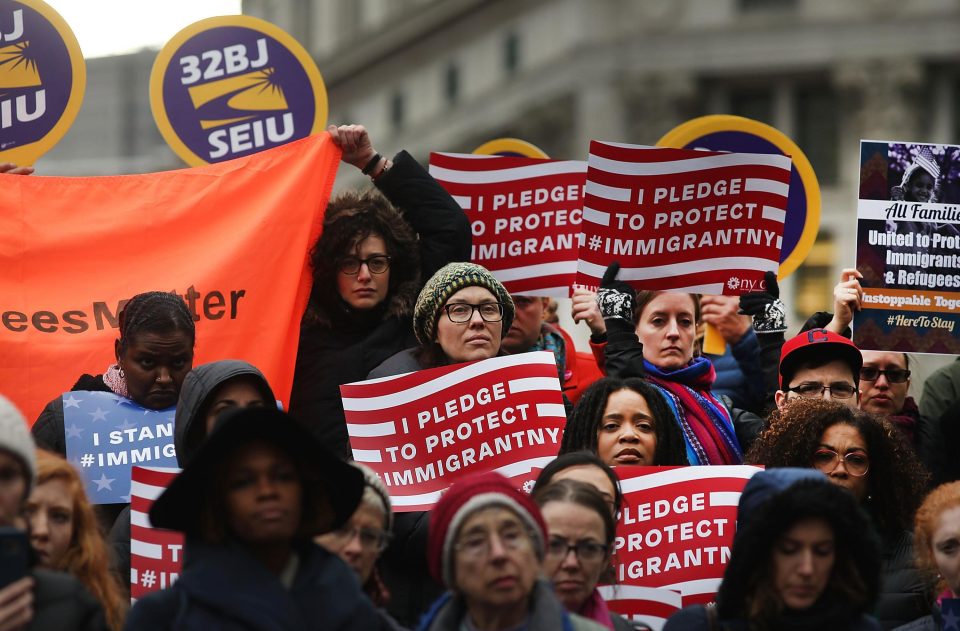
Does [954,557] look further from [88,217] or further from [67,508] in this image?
[88,217]

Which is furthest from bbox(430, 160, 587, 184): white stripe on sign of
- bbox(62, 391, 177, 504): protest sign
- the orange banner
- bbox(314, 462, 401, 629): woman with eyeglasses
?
bbox(314, 462, 401, 629): woman with eyeglasses

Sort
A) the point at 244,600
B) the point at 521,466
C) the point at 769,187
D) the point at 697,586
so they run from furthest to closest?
1. the point at 769,187
2. the point at 521,466
3. the point at 697,586
4. the point at 244,600

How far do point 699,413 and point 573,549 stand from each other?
1.92 m

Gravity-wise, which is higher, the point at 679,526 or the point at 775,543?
the point at 679,526

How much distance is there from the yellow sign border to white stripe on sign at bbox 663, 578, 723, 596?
9.71 feet

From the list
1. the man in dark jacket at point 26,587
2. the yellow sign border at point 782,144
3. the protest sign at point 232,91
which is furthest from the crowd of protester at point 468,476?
the protest sign at point 232,91

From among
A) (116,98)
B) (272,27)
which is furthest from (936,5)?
(272,27)

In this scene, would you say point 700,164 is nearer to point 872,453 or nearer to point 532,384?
point 532,384

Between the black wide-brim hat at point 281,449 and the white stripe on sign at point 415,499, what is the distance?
74.5 inches

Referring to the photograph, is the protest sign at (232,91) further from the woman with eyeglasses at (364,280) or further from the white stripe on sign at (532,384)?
the white stripe on sign at (532,384)

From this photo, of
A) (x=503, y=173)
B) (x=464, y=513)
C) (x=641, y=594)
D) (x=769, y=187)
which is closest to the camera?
(x=464, y=513)

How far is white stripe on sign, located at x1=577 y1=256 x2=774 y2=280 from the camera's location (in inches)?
354

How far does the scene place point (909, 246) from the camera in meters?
9.20

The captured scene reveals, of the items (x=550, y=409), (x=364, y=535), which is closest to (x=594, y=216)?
(x=550, y=409)
